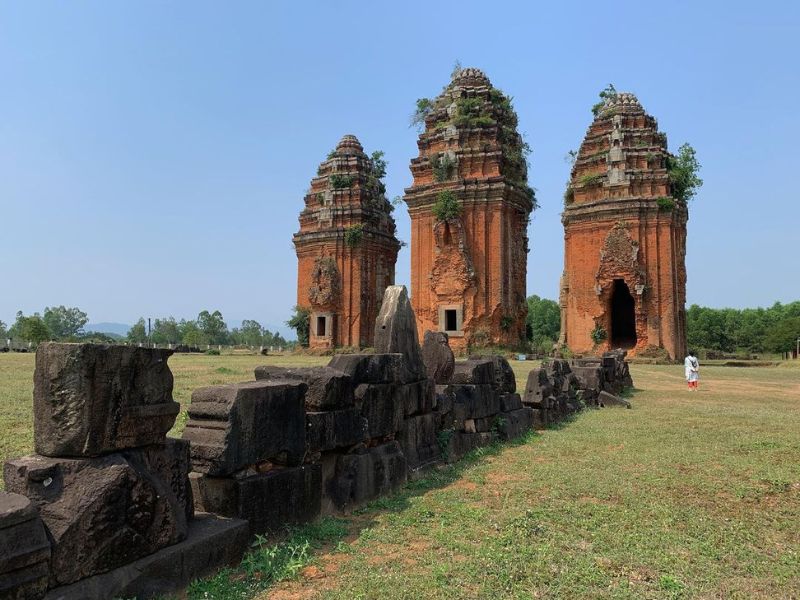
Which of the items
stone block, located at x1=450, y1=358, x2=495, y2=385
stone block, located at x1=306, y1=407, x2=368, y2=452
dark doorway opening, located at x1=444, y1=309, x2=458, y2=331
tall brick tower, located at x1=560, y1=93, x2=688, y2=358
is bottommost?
stone block, located at x1=306, y1=407, x2=368, y2=452

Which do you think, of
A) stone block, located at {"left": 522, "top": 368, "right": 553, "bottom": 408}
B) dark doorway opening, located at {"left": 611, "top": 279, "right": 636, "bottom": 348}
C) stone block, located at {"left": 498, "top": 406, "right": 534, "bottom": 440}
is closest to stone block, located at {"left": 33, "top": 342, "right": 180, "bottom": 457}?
stone block, located at {"left": 498, "top": 406, "right": 534, "bottom": 440}

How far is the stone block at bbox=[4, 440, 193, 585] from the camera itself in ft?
8.25

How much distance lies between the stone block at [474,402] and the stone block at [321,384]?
2308 millimetres

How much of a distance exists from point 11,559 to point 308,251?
108 feet

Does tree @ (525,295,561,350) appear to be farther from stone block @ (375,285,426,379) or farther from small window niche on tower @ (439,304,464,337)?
stone block @ (375,285,426,379)

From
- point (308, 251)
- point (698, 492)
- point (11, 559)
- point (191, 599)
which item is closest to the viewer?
point (11, 559)

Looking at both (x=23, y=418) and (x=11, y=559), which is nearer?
(x=11, y=559)

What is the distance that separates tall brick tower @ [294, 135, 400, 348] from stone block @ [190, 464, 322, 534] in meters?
28.8

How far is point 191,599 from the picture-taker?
278cm

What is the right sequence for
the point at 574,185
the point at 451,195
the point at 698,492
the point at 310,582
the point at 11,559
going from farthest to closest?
the point at 574,185 → the point at 451,195 → the point at 698,492 → the point at 310,582 → the point at 11,559

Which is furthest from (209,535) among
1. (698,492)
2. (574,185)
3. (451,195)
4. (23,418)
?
(574,185)

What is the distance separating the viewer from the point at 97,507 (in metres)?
2.61

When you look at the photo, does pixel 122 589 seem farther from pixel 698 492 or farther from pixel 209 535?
pixel 698 492

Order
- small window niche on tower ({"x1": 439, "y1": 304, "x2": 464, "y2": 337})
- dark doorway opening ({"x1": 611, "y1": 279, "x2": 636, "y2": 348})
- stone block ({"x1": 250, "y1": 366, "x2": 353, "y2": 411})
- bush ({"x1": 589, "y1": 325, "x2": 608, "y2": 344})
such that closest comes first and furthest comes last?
stone block ({"x1": 250, "y1": 366, "x2": 353, "y2": 411}) → small window niche on tower ({"x1": 439, "y1": 304, "x2": 464, "y2": 337}) → bush ({"x1": 589, "y1": 325, "x2": 608, "y2": 344}) → dark doorway opening ({"x1": 611, "y1": 279, "x2": 636, "y2": 348})
